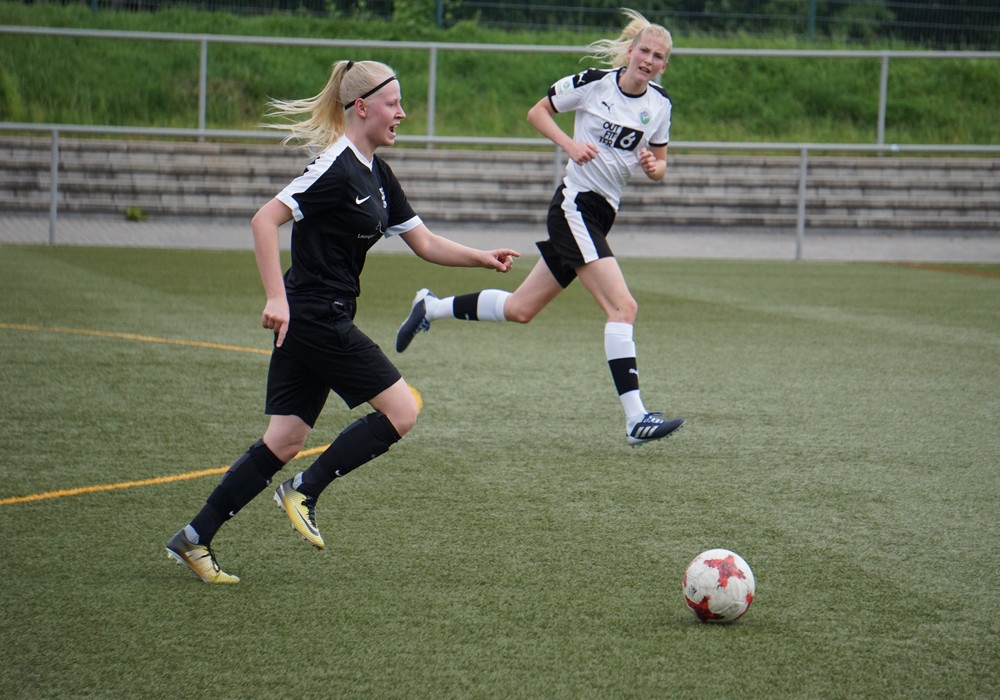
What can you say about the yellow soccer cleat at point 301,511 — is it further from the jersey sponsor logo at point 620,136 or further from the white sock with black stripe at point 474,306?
the jersey sponsor logo at point 620,136

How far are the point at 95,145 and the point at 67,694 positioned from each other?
52.0ft

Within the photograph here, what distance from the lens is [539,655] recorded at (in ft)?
10.3

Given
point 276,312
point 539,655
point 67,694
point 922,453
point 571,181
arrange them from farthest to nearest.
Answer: point 571,181 < point 922,453 < point 276,312 < point 539,655 < point 67,694

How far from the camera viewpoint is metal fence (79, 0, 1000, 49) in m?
22.8

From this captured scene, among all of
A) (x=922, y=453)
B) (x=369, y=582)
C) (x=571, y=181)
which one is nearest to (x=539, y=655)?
(x=369, y=582)

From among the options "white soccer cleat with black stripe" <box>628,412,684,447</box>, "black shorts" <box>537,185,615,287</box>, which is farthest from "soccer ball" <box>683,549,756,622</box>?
"black shorts" <box>537,185,615,287</box>

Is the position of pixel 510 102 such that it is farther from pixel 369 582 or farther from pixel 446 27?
pixel 369 582

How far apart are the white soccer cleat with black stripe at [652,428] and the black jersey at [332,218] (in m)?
2.05

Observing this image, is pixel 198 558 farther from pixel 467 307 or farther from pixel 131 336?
pixel 131 336

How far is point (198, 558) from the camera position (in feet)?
12.2

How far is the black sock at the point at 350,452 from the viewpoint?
390 cm

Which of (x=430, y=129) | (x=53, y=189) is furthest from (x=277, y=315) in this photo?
(x=430, y=129)

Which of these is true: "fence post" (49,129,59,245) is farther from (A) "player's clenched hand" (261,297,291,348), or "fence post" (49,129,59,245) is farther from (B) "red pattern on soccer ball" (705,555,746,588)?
(B) "red pattern on soccer ball" (705,555,746,588)

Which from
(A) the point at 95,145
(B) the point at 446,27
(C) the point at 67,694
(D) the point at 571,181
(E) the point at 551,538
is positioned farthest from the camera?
(B) the point at 446,27
